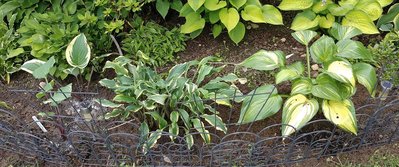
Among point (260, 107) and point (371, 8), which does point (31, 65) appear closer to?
point (260, 107)

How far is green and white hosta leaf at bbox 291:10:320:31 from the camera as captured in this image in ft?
10.9

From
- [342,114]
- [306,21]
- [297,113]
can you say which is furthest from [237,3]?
[342,114]

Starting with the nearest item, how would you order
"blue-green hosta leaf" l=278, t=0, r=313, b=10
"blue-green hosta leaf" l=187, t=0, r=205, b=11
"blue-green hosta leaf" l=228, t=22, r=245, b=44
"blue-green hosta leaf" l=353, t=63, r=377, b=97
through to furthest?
"blue-green hosta leaf" l=353, t=63, r=377, b=97, "blue-green hosta leaf" l=187, t=0, r=205, b=11, "blue-green hosta leaf" l=278, t=0, r=313, b=10, "blue-green hosta leaf" l=228, t=22, r=245, b=44

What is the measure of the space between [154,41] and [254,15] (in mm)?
742

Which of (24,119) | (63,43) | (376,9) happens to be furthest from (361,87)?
(24,119)

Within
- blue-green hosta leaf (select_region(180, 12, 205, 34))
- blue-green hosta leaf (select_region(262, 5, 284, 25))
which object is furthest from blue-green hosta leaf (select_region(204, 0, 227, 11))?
blue-green hosta leaf (select_region(262, 5, 284, 25))

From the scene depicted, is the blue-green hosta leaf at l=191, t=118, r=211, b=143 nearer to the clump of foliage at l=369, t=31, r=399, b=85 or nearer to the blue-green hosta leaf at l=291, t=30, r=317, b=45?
the blue-green hosta leaf at l=291, t=30, r=317, b=45

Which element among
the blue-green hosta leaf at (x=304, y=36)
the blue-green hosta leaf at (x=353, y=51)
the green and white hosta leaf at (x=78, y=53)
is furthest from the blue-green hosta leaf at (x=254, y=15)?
the green and white hosta leaf at (x=78, y=53)

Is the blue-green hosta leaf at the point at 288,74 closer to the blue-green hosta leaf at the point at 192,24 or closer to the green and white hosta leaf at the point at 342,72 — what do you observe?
the green and white hosta leaf at the point at 342,72

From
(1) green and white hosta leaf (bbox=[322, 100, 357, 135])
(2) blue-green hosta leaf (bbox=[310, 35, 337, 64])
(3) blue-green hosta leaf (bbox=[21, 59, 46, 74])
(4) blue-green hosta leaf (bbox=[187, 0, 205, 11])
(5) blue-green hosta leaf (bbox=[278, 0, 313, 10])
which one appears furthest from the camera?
(5) blue-green hosta leaf (bbox=[278, 0, 313, 10])

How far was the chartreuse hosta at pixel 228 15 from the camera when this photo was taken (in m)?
3.27

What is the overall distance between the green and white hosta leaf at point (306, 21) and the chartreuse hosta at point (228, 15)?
0.11m

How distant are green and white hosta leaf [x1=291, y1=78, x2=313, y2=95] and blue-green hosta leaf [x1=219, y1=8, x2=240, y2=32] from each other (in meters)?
0.70

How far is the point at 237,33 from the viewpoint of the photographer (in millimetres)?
3426
